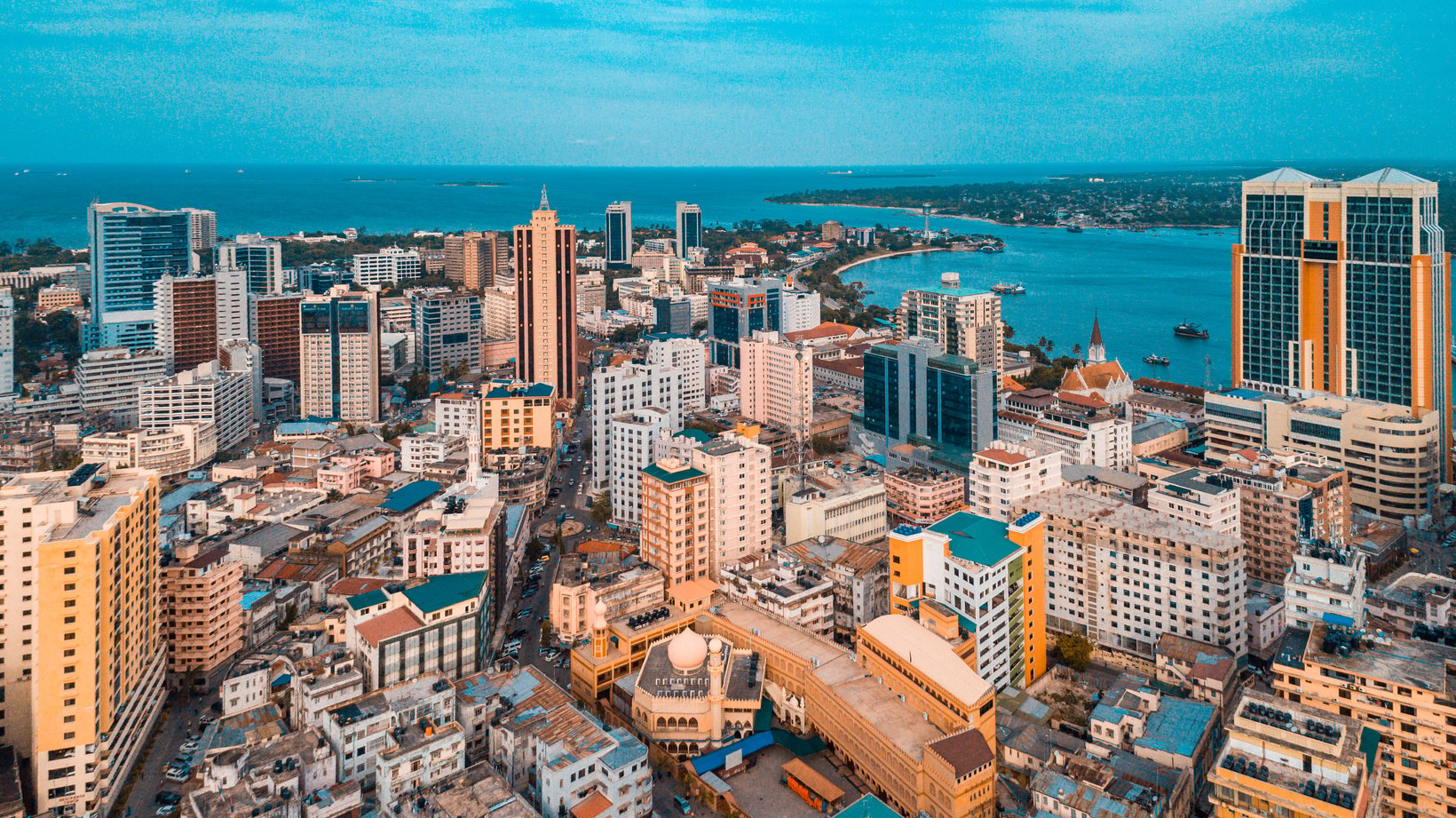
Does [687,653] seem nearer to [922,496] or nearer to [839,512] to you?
[839,512]

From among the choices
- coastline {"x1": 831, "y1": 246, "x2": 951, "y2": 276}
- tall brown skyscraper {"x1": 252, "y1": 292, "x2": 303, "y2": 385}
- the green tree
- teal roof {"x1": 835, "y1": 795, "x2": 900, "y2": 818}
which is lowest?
teal roof {"x1": 835, "y1": 795, "x2": 900, "y2": 818}

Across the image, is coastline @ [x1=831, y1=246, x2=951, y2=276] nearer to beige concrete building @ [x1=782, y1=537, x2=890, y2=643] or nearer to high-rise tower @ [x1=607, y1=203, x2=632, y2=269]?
high-rise tower @ [x1=607, y1=203, x2=632, y2=269]

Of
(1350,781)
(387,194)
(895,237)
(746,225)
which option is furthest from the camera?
(387,194)

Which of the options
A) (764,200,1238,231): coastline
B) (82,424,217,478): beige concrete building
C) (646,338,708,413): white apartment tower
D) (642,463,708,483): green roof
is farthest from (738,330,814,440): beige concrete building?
(764,200,1238,231): coastline

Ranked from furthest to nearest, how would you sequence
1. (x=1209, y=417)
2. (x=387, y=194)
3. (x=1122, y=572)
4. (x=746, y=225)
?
(x=387, y=194) < (x=746, y=225) < (x=1209, y=417) < (x=1122, y=572)

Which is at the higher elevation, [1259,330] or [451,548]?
[1259,330]

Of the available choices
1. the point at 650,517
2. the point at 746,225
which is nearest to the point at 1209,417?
the point at 650,517

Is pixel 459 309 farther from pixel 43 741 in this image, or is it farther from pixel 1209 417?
pixel 43 741

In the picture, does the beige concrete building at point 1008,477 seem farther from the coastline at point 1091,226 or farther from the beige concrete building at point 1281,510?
the coastline at point 1091,226
